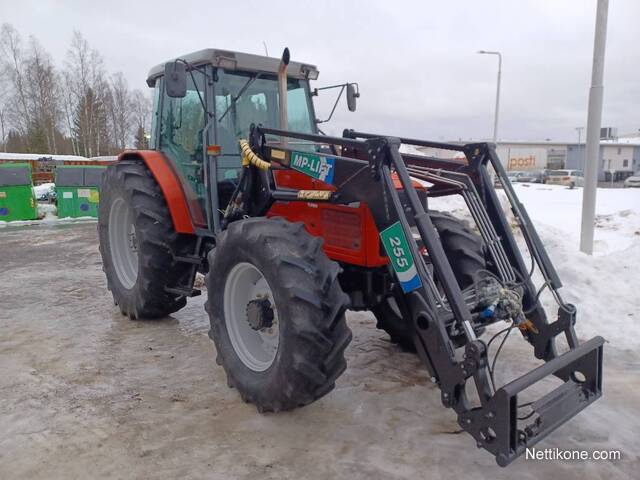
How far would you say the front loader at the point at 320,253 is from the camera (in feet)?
9.12

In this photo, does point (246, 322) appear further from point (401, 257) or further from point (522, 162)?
point (522, 162)

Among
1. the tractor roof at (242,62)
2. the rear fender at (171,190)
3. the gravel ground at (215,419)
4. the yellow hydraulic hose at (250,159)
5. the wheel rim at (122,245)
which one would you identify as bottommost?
the gravel ground at (215,419)

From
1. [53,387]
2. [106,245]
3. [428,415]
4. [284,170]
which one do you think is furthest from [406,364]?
[106,245]

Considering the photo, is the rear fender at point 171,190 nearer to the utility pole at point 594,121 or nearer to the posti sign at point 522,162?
the utility pole at point 594,121

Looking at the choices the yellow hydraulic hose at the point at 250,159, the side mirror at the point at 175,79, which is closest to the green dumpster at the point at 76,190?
the side mirror at the point at 175,79

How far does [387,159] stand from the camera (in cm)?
307

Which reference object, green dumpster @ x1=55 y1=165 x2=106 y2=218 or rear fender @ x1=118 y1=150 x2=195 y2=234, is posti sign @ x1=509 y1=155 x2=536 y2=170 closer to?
green dumpster @ x1=55 y1=165 x2=106 y2=218

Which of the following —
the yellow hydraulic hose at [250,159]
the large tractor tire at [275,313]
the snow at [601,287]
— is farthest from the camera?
the snow at [601,287]

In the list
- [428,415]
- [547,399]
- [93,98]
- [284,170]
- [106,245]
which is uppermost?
[93,98]

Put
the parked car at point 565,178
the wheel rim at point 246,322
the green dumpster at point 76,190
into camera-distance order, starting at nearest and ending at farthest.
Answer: the wheel rim at point 246,322
the green dumpster at point 76,190
the parked car at point 565,178

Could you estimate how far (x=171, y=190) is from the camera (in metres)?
4.83

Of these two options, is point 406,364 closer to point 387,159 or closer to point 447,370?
point 447,370

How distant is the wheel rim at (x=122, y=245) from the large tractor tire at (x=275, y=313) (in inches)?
91.7

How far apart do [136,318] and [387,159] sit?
3.40 metres
